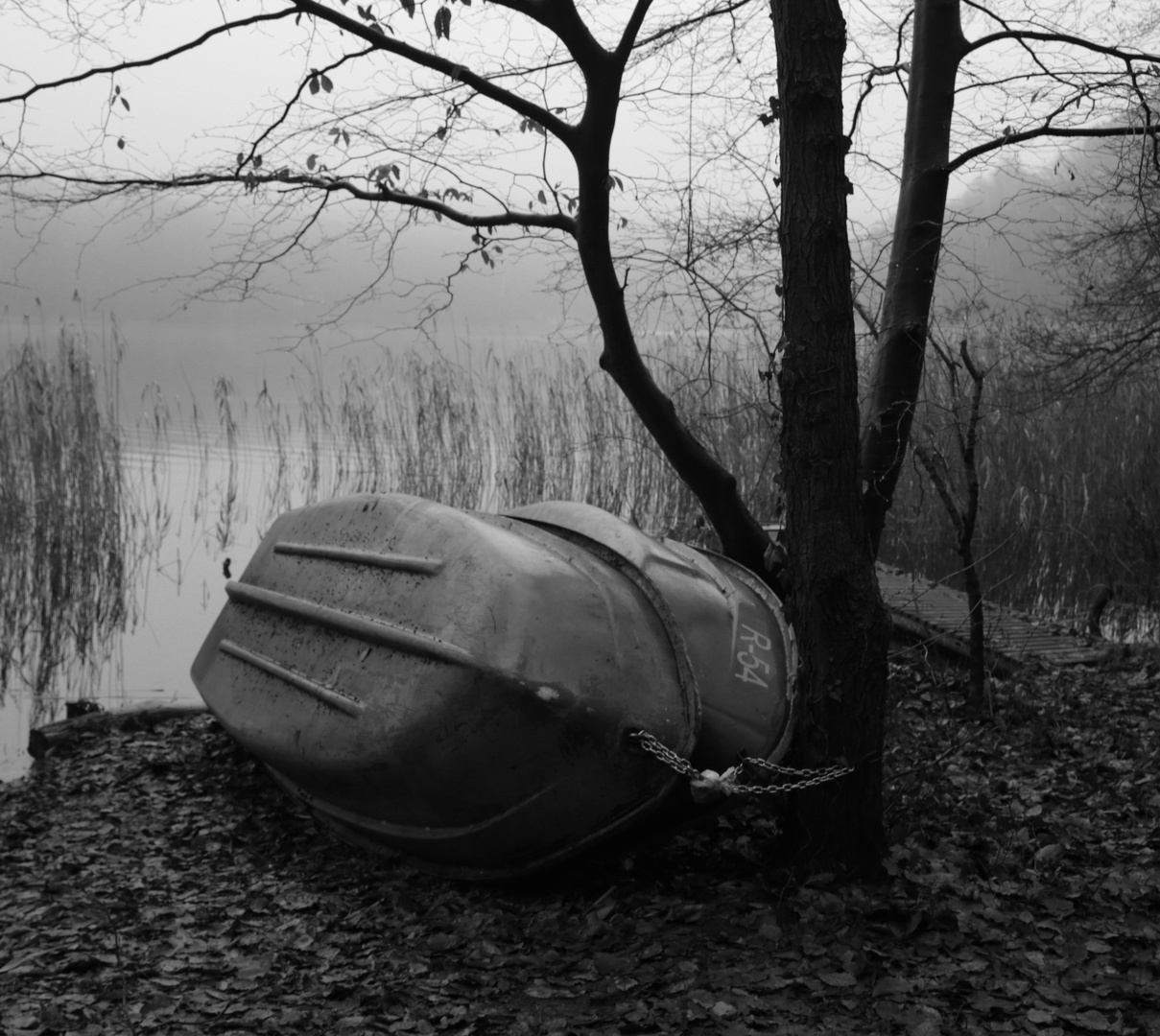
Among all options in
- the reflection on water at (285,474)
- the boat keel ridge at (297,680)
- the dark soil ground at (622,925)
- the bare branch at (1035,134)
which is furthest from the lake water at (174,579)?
the bare branch at (1035,134)

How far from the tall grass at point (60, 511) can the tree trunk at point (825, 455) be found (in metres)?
4.50

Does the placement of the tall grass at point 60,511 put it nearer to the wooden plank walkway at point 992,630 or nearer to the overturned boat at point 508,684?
the overturned boat at point 508,684

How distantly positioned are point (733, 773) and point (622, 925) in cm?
49

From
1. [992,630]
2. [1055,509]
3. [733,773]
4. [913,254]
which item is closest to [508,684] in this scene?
[733,773]

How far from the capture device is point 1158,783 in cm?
385

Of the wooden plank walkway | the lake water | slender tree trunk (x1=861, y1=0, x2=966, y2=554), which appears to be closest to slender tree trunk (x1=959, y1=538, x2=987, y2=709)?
the wooden plank walkway

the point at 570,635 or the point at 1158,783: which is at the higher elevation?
the point at 570,635

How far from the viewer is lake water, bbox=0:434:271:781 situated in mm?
5719

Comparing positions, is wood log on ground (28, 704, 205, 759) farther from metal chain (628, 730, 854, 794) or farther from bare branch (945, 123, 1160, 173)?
bare branch (945, 123, 1160, 173)

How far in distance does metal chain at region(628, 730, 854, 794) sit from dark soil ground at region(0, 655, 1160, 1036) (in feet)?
0.87

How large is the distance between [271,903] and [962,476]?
5749 millimetres

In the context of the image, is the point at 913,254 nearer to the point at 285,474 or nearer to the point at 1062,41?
the point at 1062,41

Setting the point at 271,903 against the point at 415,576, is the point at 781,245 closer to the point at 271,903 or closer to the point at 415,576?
the point at 415,576

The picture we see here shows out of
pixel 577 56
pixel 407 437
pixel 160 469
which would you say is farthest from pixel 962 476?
pixel 160 469
